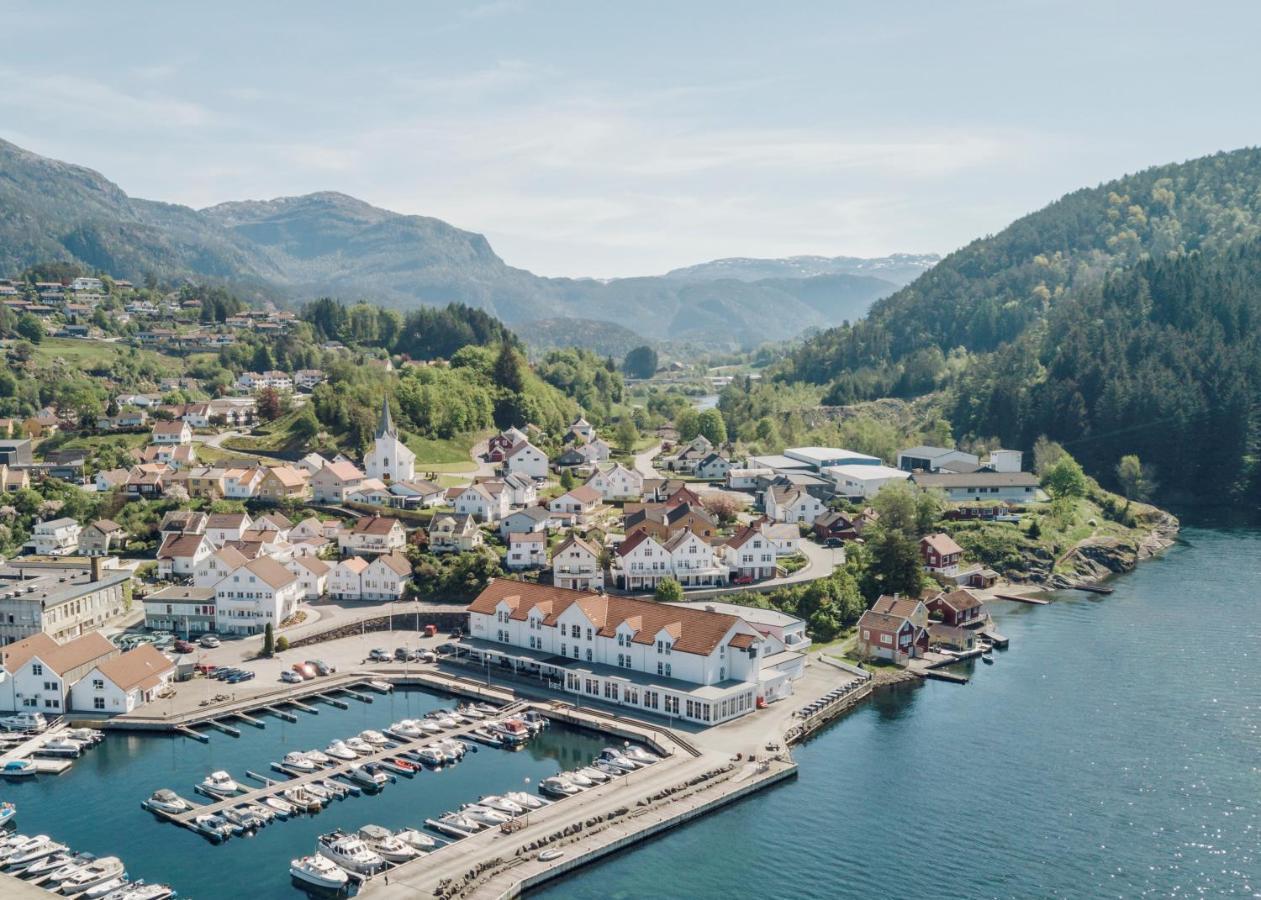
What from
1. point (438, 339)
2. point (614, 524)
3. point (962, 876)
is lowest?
point (962, 876)

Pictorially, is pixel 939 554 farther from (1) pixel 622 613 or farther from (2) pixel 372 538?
(2) pixel 372 538

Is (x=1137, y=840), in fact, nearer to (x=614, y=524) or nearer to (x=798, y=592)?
(x=798, y=592)

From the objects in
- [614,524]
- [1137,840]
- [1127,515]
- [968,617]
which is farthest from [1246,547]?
[1137,840]

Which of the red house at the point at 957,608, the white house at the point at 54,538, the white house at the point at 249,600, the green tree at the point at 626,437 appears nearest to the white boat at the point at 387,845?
the white house at the point at 249,600

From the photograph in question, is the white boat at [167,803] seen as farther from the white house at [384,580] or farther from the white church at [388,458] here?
the white church at [388,458]

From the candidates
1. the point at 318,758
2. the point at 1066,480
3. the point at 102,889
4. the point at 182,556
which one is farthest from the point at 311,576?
the point at 1066,480

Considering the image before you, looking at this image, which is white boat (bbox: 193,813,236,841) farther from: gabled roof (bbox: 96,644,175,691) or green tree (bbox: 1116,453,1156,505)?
green tree (bbox: 1116,453,1156,505)
